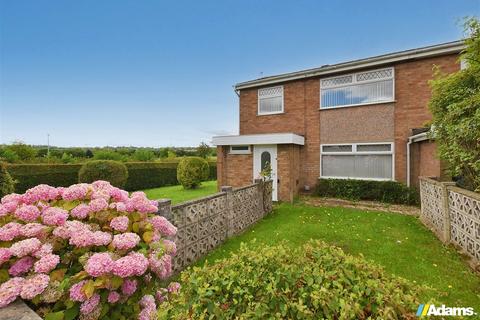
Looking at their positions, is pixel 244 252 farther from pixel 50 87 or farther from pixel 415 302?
pixel 50 87

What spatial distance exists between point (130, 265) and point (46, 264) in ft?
2.09

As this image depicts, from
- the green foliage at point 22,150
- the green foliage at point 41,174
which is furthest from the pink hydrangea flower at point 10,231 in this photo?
the green foliage at point 22,150

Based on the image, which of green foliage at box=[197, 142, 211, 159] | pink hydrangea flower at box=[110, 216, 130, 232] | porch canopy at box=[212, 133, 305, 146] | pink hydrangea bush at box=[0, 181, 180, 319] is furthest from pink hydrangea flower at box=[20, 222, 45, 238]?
green foliage at box=[197, 142, 211, 159]

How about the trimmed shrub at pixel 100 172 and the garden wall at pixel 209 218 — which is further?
the trimmed shrub at pixel 100 172

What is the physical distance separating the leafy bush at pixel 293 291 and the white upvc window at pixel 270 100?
11372mm

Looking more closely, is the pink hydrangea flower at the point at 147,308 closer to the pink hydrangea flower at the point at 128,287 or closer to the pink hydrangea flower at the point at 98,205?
the pink hydrangea flower at the point at 128,287

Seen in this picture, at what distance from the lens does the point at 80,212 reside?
218 cm

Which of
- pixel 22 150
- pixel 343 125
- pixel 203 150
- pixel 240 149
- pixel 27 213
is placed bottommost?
pixel 27 213

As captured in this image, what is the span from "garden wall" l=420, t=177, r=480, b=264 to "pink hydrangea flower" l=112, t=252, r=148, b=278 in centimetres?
543

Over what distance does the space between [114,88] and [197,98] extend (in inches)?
249

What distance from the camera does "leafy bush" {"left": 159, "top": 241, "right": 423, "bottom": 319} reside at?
130 cm

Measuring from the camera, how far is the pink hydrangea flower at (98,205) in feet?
7.23

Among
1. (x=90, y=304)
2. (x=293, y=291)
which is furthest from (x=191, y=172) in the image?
(x=293, y=291)

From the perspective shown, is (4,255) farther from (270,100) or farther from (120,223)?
(270,100)
